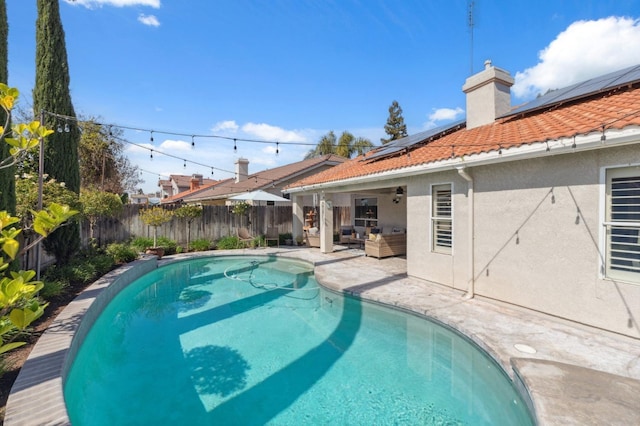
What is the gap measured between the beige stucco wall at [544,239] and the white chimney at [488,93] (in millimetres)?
4302

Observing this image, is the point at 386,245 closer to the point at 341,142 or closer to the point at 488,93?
the point at 488,93

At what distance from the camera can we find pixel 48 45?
33.8 feet

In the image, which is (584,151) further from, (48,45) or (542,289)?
(48,45)

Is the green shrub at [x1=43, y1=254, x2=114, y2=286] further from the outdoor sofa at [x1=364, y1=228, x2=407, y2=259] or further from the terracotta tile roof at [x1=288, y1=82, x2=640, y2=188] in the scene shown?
the outdoor sofa at [x1=364, y1=228, x2=407, y2=259]

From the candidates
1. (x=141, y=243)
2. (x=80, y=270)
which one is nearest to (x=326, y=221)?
(x=141, y=243)

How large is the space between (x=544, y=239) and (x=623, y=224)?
128cm

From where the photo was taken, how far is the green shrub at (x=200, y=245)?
56.9ft

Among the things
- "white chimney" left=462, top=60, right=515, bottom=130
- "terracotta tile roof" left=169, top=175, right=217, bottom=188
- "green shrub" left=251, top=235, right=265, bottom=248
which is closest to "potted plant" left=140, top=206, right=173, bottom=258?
"green shrub" left=251, top=235, right=265, bottom=248

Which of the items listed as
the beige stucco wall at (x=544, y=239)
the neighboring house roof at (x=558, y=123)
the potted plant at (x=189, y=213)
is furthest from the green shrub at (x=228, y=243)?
the beige stucco wall at (x=544, y=239)

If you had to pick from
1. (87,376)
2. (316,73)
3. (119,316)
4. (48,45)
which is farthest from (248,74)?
(87,376)

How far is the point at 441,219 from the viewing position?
352 inches

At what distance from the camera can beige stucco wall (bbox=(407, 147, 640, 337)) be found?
560 centimetres

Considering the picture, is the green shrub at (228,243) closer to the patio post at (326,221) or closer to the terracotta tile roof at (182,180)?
the patio post at (326,221)

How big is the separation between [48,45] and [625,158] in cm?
1562
